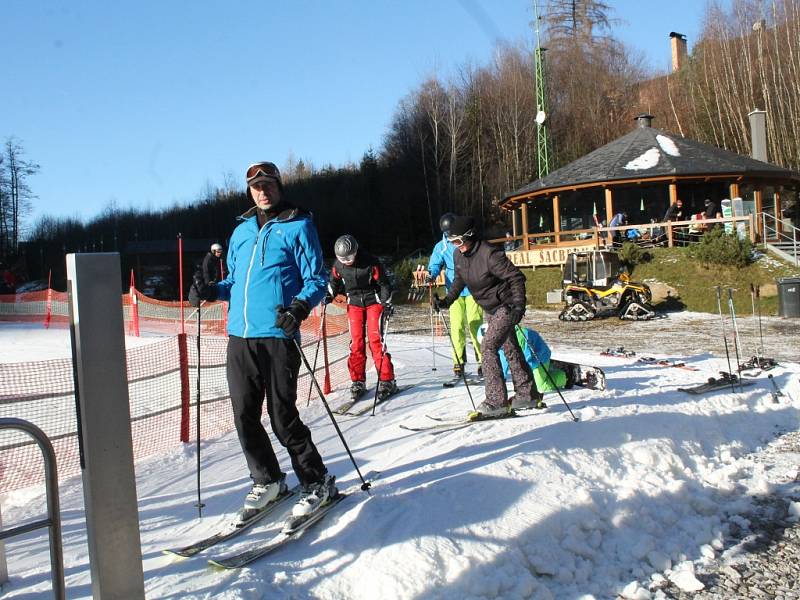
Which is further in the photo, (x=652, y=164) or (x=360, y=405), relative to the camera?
(x=652, y=164)

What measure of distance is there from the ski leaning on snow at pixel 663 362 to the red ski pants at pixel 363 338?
4235mm

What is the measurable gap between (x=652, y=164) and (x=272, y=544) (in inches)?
1113

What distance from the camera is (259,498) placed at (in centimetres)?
402

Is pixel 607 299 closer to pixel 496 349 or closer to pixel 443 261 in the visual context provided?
pixel 443 261

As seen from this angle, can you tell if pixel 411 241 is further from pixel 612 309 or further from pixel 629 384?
pixel 629 384

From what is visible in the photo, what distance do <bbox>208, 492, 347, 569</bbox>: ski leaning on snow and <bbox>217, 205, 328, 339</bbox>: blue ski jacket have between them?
101cm

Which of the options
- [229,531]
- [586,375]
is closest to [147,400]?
[229,531]

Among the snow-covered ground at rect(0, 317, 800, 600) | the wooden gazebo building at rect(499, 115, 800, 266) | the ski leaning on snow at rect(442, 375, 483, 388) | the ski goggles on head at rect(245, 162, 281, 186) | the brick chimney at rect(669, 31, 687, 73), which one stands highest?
the brick chimney at rect(669, 31, 687, 73)

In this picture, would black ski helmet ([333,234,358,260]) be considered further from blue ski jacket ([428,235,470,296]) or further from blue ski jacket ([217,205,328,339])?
blue ski jacket ([217,205,328,339])

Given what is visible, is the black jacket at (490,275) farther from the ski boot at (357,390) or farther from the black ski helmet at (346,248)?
the ski boot at (357,390)

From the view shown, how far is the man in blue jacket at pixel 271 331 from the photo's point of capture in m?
3.89

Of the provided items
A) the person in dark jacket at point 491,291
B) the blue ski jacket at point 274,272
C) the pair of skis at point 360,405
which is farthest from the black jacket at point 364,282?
the blue ski jacket at point 274,272

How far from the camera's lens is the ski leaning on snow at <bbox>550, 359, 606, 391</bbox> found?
7.62m

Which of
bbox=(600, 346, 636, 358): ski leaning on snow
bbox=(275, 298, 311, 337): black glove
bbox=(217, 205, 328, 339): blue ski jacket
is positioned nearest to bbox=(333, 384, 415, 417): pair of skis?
bbox=(217, 205, 328, 339): blue ski jacket
